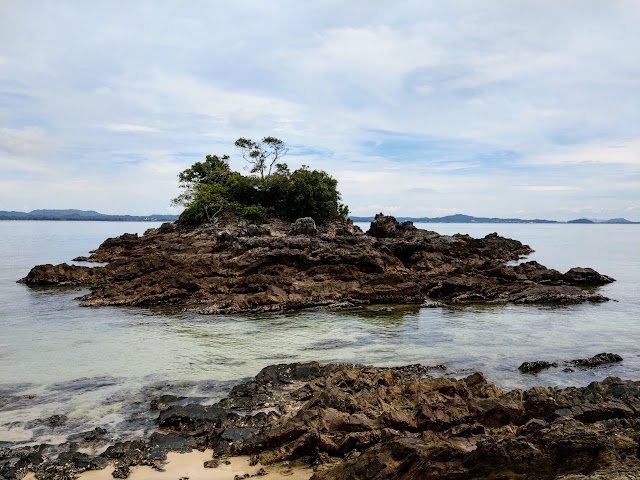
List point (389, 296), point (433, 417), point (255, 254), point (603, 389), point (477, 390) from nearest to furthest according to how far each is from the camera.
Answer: point (433, 417) < point (603, 389) < point (477, 390) < point (389, 296) < point (255, 254)

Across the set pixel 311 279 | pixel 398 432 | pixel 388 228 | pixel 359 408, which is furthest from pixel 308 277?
pixel 388 228

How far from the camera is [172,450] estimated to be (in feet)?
29.9

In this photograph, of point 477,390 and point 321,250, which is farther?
point 321,250

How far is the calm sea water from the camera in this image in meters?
12.2

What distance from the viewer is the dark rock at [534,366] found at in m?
14.6

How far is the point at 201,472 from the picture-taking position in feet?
27.2

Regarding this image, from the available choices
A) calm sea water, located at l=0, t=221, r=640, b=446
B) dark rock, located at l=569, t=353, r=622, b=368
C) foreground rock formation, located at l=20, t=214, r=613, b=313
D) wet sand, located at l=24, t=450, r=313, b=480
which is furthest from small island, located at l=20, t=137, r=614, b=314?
wet sand, located at l=24, t=450, r=313, b=480

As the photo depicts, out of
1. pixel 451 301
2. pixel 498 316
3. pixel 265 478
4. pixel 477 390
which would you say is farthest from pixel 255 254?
pixel 265 478

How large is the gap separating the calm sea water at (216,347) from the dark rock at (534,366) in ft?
0.94

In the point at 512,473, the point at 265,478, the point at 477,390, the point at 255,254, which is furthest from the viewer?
the point at 255,254

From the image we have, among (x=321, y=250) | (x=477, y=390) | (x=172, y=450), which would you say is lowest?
(x=172, y=450)

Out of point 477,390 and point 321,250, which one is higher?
point 321,250

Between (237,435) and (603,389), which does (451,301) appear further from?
(237,435)

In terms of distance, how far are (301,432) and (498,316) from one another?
17.6 meters
